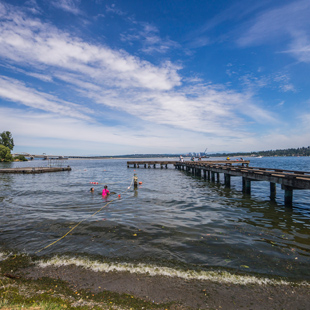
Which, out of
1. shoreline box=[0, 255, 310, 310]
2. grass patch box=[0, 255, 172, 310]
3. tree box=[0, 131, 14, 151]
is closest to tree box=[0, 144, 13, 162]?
tree box=[0, 131, 14, 151]

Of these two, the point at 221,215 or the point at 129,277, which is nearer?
the point at 129,277

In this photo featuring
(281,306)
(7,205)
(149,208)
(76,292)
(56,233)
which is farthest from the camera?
(7,205)

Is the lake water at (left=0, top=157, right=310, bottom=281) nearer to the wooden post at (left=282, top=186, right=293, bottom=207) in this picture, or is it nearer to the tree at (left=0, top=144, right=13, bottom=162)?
the wooden post at (left=282, top=186, right=293, bottom=207)

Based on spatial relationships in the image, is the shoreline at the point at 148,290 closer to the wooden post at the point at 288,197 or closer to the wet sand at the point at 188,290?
the wet sand at the point at 188,290

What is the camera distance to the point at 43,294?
5230 mm

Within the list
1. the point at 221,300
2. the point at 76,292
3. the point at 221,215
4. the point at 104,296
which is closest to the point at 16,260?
the point at 76,292

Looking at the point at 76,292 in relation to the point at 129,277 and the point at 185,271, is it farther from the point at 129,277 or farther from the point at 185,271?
the point at 185,271

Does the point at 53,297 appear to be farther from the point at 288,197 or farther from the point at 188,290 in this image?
the point at 288,197

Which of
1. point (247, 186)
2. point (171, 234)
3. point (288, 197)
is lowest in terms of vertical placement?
point (171, 234)

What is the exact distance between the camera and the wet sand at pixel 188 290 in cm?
506

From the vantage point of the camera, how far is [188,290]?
221 inches

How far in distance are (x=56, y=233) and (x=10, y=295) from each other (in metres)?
5.17

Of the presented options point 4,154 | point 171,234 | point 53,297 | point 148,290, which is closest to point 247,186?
point 171,234

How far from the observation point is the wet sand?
16.6ft
